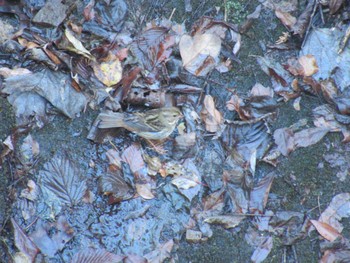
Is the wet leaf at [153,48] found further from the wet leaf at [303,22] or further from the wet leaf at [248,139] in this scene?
the wet leaf at [303,22]

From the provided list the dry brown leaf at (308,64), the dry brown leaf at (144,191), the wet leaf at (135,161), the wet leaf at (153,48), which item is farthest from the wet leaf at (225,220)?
the dry brown leaf at (308,64)

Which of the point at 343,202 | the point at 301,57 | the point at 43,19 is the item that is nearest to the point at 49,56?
the point at 43,19

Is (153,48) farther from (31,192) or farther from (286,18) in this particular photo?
(31,192)

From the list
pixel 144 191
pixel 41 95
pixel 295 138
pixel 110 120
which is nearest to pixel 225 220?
pixel 144 191

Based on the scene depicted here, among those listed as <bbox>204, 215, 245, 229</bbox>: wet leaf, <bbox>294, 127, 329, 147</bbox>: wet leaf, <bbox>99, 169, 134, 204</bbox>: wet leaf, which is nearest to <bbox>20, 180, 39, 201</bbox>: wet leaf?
<bbox>99, 169, 134, 204</bbox>: wet leaf

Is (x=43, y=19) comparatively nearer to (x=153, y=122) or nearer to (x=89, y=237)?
(x=153, y=122)
